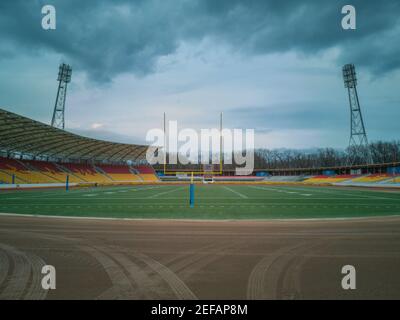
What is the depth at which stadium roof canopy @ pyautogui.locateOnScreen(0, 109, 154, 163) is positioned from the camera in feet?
121

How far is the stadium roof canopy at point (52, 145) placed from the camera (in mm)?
36812

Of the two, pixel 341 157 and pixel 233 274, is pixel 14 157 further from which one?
pixel 341 157

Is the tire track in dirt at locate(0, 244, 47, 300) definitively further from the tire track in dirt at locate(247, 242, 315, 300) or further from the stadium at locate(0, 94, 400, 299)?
the tire track in dirt at locate(247, 242, 315, 300)

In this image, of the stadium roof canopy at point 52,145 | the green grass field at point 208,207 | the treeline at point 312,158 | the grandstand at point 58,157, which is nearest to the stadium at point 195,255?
the green grass field at point 208,207

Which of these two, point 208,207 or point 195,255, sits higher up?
point 195,255

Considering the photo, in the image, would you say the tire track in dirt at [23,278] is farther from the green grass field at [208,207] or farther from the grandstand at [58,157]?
the grandstand at [58,157]

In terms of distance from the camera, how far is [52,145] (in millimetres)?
53062

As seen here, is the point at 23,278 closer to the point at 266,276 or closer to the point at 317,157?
the point at 266,276

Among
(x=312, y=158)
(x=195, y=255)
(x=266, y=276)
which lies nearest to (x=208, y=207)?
(x=195, y=255)

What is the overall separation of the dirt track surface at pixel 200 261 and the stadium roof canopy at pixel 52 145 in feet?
95.4

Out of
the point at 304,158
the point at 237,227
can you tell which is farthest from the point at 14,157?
the point at 304,158

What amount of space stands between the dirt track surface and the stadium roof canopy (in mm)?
29076

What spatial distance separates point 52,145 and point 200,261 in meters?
55.2
